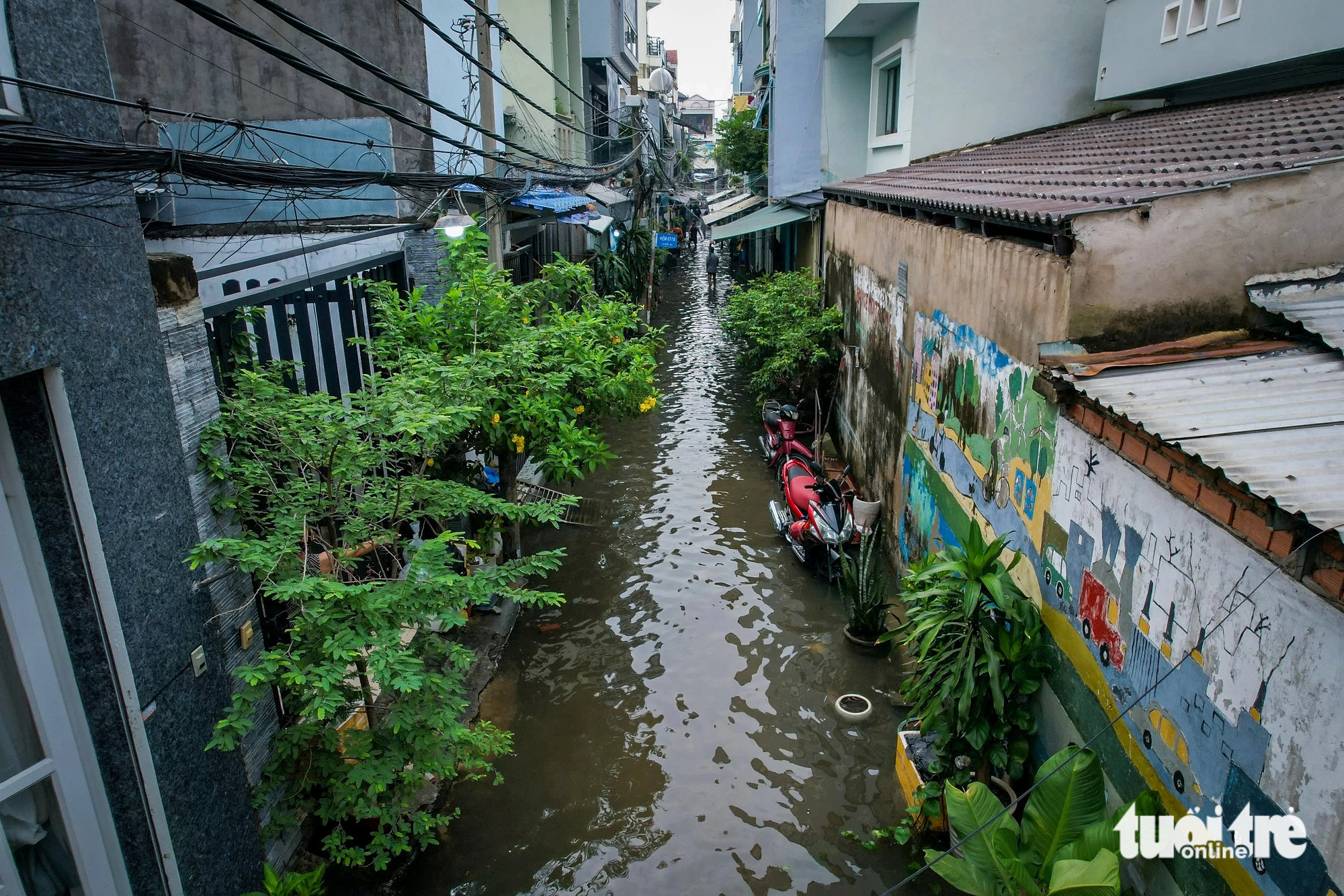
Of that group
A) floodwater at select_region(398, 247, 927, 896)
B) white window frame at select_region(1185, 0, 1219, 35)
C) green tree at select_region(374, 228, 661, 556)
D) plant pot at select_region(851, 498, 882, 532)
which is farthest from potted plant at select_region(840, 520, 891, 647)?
white window frame at select_region(1185, 0, 1219, 35)

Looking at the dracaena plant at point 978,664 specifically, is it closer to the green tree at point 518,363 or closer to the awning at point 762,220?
the green tree at point 518,363

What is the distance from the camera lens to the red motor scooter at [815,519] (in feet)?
27.1

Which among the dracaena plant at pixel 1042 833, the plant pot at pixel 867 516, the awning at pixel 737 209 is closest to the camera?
the dracaena plant at pixel 1042 833

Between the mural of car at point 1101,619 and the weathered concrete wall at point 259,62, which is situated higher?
the weathered concrete wall at point 259,62

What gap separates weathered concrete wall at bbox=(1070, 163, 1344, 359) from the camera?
13.6 feet

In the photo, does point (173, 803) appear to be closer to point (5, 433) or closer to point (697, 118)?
point (5, 433)

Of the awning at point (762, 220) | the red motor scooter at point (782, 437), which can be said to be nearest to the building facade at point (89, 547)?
the red motor scooter at point (782, 437)

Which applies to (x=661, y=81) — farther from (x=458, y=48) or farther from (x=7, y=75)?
(x=7, y=75)

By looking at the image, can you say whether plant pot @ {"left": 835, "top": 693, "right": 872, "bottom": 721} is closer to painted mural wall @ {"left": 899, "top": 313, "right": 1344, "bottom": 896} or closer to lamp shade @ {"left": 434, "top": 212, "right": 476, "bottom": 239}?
painted mural wall @ {"left": 899, "top": 313, "right": 1344, "bottom": 896}

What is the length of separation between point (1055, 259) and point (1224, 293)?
843mm

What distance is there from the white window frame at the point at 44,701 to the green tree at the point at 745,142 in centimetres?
2324

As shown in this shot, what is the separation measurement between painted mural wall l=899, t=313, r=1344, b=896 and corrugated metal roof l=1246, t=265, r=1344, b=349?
104 cm

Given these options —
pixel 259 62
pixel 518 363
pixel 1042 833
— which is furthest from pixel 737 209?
pixel 1042 833

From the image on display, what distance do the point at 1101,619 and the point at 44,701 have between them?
474cm
